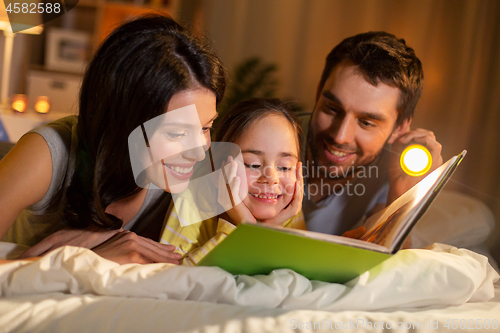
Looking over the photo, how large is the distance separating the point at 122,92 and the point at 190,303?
0.46 m

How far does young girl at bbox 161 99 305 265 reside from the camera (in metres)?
0.94

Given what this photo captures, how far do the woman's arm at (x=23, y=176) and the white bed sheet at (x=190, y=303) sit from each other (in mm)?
204

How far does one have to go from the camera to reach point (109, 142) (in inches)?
33.1

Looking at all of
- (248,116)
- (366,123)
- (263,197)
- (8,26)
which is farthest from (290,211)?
(8,26)

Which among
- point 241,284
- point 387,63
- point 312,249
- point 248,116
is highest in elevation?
point 387,63

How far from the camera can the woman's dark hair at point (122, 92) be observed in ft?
2.62

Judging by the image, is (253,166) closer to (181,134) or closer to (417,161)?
(181,134)

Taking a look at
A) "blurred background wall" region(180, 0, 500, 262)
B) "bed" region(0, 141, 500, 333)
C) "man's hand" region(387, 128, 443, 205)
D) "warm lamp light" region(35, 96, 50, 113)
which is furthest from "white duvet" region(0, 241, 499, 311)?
"warm lamp light" region(35, 96, 50, 113)

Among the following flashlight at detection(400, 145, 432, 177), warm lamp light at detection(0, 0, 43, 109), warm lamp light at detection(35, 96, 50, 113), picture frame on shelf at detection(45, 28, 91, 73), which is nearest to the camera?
flashlight at detection(400, 145, 432, 177)

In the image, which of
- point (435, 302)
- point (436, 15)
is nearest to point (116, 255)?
point (435, 302)

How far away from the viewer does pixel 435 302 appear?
0.66m

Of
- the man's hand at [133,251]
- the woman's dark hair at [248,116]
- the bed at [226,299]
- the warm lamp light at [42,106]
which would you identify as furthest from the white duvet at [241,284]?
the warm lamp light at [42,106]

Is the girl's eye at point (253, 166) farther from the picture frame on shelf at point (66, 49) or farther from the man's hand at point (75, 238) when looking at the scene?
the picture frame on shelf at point (66, 49)

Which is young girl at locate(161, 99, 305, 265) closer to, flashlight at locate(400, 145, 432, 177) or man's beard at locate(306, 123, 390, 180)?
man's beard at locate(306, 123, 390, 180)
